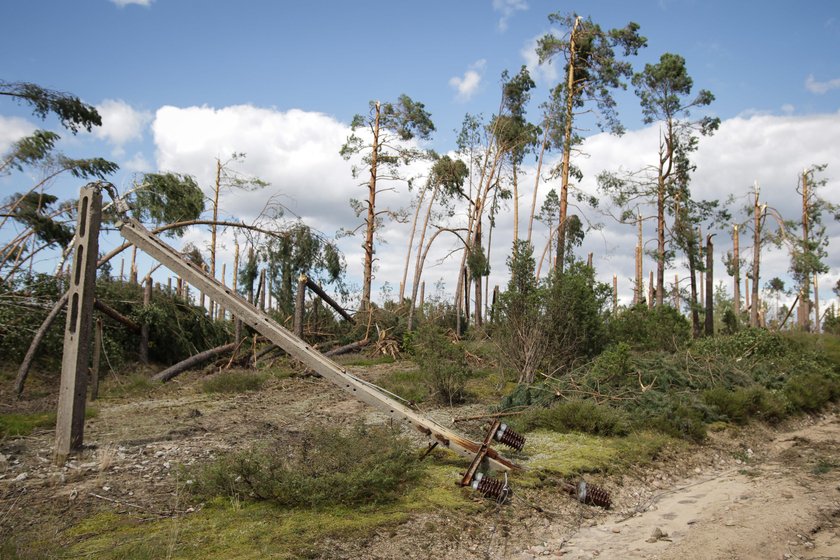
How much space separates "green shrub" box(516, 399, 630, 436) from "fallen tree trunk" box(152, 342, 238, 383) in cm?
781

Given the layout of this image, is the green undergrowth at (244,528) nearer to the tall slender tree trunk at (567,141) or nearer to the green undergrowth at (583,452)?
the green undergrowth at (583,452)

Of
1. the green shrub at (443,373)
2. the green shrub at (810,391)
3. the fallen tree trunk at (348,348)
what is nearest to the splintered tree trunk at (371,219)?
the fallen tree trunk at (348,348)

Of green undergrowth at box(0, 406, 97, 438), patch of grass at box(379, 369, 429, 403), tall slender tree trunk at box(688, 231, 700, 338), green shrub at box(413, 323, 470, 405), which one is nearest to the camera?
green undergrowth at box(0, 406, 97, 438)

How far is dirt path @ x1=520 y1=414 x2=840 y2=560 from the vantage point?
4633mm

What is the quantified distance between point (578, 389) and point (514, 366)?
1929mm

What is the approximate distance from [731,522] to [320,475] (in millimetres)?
3590

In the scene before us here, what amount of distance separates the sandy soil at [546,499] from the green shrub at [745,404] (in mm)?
555

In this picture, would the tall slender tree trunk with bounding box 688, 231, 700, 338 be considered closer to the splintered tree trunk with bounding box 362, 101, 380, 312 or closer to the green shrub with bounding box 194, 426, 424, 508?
the splintered tree trunk with bounding box 362, 101, 380, 312

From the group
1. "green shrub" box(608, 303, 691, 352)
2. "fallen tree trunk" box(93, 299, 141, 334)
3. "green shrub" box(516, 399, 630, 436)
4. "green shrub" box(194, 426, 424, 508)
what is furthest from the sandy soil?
"green shrub" box(608, 303, 691, 352)

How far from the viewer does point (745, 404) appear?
9.51 metres

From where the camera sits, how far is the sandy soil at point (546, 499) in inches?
183

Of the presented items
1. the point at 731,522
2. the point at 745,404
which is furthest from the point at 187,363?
the point at 731,522

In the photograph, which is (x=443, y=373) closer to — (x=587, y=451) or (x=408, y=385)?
(x=408, y=385)

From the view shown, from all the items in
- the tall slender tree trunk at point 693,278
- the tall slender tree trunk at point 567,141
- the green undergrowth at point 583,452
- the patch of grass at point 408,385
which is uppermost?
the tall slender tree trunk at point 567,141
